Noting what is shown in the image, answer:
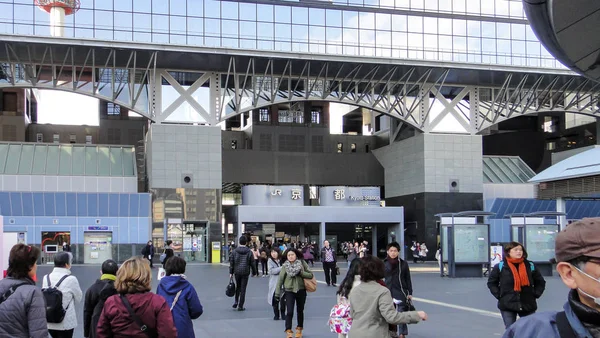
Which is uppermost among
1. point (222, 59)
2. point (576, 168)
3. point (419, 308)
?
point (222, 59)

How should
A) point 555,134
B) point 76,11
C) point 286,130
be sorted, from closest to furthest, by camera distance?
point 76,11, point 286,130, point 555,134

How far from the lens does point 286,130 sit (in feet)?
193

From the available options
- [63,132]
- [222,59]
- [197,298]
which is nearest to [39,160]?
[63,132]

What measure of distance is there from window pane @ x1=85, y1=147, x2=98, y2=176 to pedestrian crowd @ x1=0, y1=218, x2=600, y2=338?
39.1 metres

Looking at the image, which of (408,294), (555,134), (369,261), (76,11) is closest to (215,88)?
(76,11)

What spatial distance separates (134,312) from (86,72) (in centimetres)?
4178

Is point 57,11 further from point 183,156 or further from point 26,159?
point 183,156

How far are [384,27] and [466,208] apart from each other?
1364 centimetres

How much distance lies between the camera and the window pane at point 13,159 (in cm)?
4589

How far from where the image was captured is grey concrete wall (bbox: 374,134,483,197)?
50812 mm

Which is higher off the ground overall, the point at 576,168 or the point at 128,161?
the point at 128,161

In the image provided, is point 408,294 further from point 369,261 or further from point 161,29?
point 161,29

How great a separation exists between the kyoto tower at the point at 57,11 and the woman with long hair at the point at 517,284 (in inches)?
1474

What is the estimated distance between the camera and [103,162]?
1913 inches
